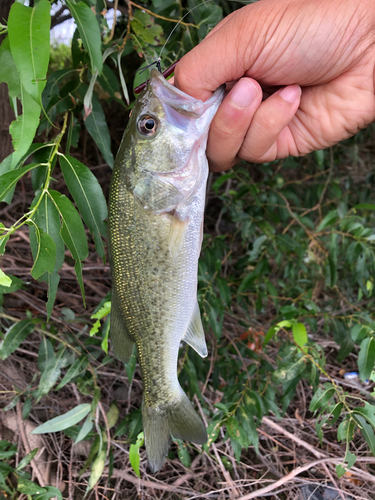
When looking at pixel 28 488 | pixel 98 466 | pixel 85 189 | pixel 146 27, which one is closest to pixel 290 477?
pixel 98 466

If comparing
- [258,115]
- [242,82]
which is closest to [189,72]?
[242,82]

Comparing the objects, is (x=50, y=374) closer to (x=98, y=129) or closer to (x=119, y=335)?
(x=119, y=335)

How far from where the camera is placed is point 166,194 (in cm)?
118

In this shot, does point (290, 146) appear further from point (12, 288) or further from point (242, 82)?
point (12, 288)

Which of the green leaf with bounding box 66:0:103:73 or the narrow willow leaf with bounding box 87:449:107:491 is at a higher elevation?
the green leaf with bounding box 66:0:103:73

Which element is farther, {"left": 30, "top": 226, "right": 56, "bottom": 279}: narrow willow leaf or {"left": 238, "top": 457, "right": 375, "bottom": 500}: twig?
{"left": 238, "top": 457, "right": 375, "bottom": 500}: twig

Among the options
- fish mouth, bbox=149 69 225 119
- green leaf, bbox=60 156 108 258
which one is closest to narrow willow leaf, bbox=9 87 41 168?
green leaf, bbox=60 156 108 258

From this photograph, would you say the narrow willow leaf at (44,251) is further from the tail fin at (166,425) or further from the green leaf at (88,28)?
the tail fin at (166,425)

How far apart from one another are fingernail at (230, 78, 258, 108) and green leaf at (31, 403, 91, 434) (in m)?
1.85

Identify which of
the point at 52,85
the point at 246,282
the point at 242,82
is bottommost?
the point at 246,282

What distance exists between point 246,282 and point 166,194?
1.40m

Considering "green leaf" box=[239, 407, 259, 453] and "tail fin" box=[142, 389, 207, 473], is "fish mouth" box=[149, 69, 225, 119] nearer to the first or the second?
"tail fin" box=[142, 389, 207, 473]

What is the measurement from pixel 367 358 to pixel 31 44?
74.6 inches

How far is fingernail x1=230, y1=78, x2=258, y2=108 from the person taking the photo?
1164 mm
